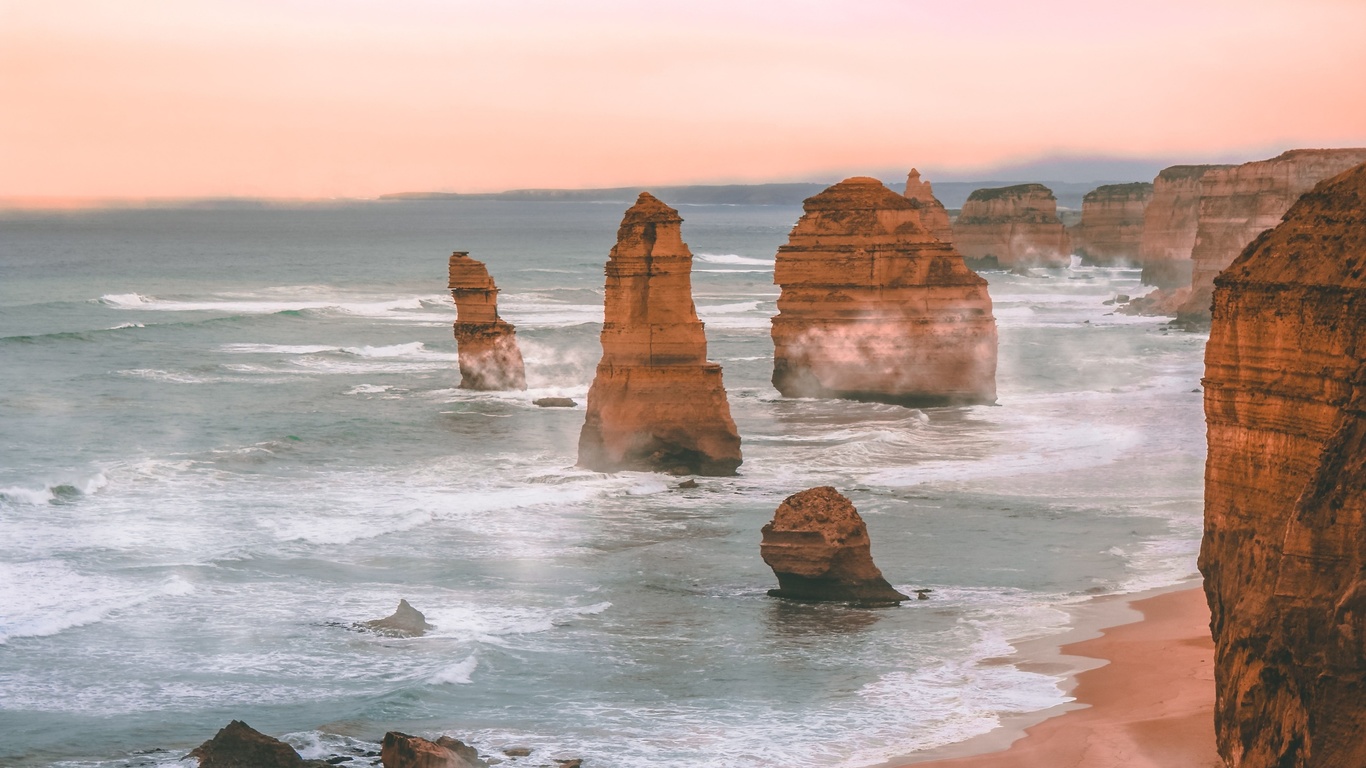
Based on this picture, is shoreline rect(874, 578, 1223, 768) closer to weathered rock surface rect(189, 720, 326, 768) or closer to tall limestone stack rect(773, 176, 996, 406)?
weathered rock surface rect(189, 720, 326, 768)

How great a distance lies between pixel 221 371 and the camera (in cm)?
5700

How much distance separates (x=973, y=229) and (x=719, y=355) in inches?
3228

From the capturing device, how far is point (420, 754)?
1609cm

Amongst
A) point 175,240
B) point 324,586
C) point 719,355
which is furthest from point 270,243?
point 324,586

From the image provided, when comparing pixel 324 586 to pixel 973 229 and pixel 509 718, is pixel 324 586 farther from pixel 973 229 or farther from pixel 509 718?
pixel 973 229

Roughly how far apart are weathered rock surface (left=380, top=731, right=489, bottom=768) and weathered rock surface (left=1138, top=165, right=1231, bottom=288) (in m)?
90.3

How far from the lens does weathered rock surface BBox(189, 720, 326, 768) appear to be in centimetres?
1603

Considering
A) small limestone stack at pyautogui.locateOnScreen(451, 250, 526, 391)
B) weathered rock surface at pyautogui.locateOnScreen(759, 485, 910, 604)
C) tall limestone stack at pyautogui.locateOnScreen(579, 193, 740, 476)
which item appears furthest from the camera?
small limestone stack at pyautogui.locateOnScreen(451, 250, 526, 391)

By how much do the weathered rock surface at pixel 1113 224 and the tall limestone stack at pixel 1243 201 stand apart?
5900cm

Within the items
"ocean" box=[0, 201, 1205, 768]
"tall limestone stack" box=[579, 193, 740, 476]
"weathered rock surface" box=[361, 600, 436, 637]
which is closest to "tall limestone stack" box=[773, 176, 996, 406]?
"ocean" box=[0, 201, 1205, 768]

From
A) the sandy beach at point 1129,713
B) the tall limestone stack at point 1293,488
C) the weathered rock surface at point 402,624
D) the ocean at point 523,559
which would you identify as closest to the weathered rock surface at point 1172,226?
the ocean at point 523,559

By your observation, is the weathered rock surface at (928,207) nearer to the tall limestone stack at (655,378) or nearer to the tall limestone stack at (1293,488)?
the tall limestone stack at (655,378)

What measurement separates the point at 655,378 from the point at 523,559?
7193mm

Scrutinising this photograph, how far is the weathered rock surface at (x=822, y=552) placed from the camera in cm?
2284
